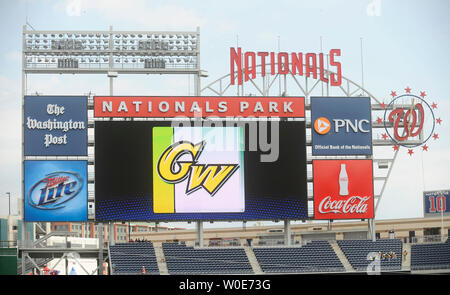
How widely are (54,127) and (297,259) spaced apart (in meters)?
15.0

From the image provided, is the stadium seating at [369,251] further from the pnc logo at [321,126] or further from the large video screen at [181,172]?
the pnc logo at [321,126]

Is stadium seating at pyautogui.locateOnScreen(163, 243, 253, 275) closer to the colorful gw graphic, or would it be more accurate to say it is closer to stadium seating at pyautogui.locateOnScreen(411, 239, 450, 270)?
the colorful gw graphic

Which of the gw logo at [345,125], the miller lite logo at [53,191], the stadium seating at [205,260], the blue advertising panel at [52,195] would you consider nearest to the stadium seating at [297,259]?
the stadium seating at [205,260]

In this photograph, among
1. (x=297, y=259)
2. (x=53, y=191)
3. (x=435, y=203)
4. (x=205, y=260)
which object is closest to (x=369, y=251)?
(x=297, y=259)

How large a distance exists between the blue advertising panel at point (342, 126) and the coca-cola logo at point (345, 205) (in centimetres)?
256

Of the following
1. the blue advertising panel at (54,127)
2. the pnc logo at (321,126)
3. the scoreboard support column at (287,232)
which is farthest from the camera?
the pnc logo at (321,126)

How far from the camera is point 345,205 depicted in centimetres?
3716

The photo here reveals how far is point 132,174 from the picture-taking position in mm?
35250

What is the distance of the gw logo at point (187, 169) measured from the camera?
35250mm

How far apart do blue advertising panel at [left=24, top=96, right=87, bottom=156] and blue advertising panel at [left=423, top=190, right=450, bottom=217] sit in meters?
26.4

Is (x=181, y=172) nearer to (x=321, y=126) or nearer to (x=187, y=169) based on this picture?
(x=187, y=169)

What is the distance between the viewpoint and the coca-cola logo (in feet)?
121

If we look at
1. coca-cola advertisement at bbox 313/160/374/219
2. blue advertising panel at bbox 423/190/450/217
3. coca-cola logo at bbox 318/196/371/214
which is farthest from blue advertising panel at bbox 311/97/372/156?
blue advertising panel at bbox 423/190/450/217
